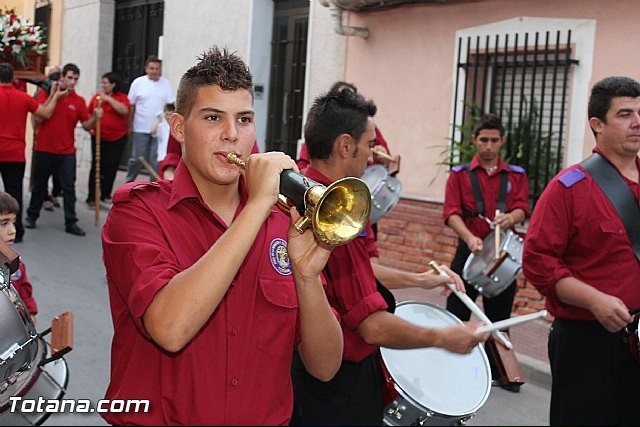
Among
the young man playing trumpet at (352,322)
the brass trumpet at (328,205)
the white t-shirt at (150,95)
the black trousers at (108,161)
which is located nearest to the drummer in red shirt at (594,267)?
the young man playing trumpet at (352,322)

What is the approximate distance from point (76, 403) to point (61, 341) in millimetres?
435

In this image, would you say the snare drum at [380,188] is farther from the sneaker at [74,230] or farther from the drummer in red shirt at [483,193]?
the sneaker at [74,230]

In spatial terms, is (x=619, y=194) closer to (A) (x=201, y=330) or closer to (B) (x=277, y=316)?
(B) (x=277, y=316)

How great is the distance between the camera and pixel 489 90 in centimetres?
880

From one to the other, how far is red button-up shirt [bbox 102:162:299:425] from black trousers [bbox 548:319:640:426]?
1.89 meters

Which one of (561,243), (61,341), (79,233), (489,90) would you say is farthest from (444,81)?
(61,341)

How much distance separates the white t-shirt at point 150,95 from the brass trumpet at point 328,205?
58.6 inches

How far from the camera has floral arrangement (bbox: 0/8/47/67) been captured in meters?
2.56

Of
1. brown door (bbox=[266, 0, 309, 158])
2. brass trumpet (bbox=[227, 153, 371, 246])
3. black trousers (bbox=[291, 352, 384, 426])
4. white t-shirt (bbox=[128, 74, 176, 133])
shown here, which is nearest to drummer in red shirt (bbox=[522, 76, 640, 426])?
black trousers (bbox=[291, 352, 384, 426])

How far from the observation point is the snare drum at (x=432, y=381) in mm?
3402

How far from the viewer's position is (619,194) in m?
3.80

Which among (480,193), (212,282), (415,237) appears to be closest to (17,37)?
(212,282)

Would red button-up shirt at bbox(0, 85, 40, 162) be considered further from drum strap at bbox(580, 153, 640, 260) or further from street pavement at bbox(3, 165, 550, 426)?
drum strap at bbox(580, 153, 640, 260)

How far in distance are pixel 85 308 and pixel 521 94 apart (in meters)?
4.44
